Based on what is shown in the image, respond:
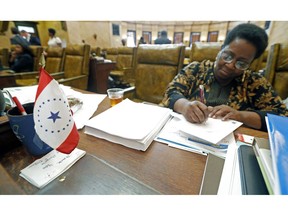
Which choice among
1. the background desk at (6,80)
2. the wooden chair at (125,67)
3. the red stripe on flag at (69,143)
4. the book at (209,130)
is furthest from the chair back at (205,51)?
the wooden chair at (125,67)

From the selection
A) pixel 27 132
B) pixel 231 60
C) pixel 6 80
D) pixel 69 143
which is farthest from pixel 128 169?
pixel 6 80

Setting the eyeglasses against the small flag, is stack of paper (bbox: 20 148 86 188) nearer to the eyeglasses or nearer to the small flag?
the small flag

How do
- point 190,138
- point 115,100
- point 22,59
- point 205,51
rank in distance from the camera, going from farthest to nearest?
point 22,59
point 205,51
point 115,100
point 190,138

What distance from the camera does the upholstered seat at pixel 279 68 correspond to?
106cm

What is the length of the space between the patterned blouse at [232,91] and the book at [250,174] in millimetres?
429

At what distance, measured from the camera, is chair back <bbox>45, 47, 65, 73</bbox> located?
Result: 239cm

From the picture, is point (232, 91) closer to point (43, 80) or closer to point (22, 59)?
point (43, 80)

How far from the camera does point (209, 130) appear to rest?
51 centimetres

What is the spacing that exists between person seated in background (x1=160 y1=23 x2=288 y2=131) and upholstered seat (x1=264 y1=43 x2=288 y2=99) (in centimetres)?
33

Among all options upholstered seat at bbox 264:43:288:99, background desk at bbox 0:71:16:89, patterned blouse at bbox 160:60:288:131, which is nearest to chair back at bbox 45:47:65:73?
background desk at bbox 0:71:16:89

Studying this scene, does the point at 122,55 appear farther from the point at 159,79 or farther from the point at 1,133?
the point at 1,133

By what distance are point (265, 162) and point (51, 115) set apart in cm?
43

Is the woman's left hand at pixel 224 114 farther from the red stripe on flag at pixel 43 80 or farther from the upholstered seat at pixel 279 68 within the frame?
A: the upholstered seat at pixel 279 68
